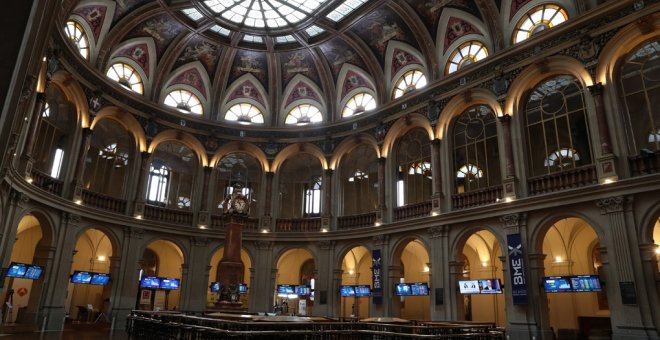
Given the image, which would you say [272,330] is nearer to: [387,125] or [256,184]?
[387,125]

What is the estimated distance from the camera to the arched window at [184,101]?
2697 cm

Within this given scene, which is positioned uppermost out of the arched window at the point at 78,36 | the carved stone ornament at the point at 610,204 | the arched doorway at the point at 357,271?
the arched window at the point at 78,36

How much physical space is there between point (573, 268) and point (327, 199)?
12888mm

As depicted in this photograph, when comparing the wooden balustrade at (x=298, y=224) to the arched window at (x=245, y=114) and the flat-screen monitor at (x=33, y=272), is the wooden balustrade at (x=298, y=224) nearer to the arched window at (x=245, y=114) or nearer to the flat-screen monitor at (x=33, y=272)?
the arched window at (x=245, y=114)

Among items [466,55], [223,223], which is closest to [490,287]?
[466,55]

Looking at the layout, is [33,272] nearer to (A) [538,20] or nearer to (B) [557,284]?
(B) [557,284]

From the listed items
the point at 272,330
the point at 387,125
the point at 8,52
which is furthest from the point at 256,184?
the point at 8,52

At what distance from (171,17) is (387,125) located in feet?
41.8

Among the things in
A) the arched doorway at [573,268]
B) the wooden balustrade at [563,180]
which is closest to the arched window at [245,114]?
the wooden balustrade at [563,180]

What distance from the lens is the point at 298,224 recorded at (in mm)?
26578

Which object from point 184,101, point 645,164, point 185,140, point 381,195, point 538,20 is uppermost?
point 538,20

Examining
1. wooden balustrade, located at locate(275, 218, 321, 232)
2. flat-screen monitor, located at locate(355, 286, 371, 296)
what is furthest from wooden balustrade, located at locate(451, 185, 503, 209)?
wooden balustrade, located at locate(275, 218, 321, 232)

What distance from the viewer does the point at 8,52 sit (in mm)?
5508

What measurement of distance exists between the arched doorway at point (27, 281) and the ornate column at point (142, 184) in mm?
4380
